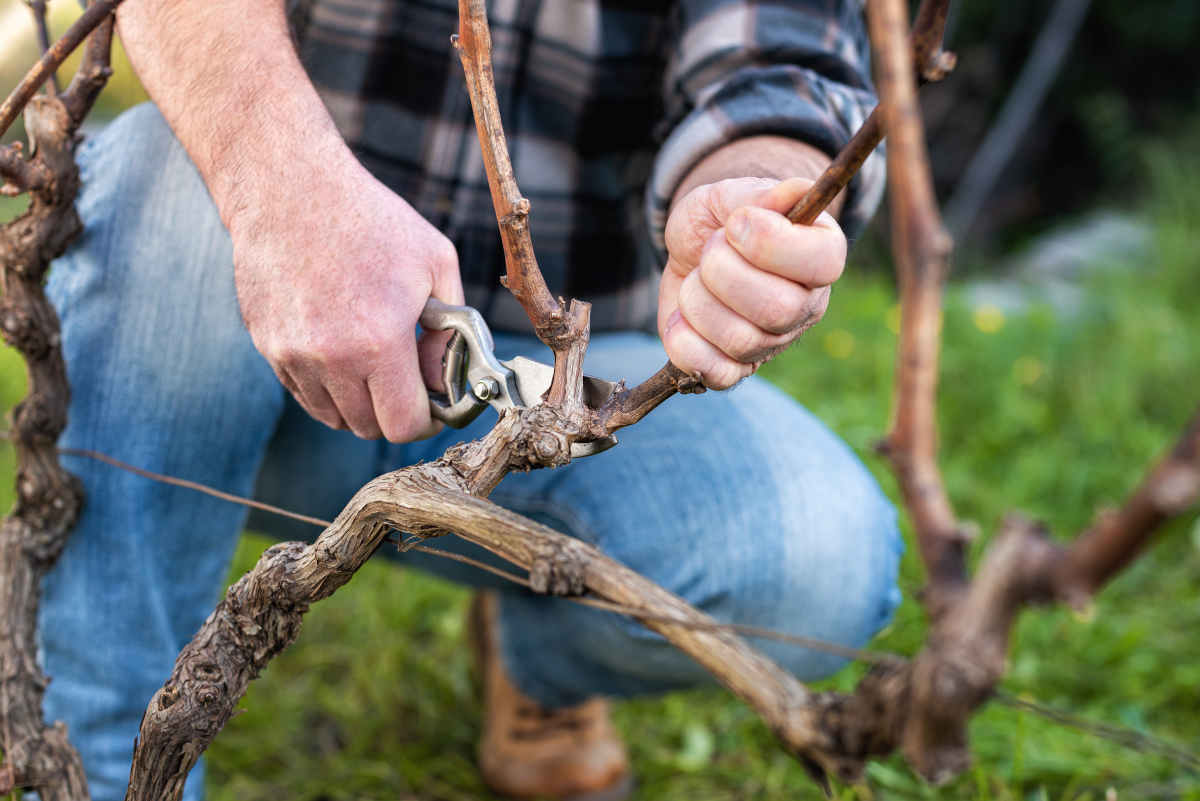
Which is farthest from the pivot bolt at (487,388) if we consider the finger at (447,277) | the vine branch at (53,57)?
the vine branch at (53,57)

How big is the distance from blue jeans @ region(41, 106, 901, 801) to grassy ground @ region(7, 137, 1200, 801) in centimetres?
31

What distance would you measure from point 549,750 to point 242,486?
2.42 ft

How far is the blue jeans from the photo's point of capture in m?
1.25

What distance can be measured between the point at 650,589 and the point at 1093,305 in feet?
12.1

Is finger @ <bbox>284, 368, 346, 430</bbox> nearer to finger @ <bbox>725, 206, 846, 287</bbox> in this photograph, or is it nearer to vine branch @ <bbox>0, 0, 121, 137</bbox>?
vine branch @ <bbox>0, 0, 121, 137</bbox>

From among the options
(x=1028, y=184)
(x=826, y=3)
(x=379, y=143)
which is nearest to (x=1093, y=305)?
(x=1028, y=184)

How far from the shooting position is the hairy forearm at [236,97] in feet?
3.30

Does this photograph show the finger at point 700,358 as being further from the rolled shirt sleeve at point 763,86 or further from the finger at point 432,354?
the rolled shirt sleeve at point 763,86

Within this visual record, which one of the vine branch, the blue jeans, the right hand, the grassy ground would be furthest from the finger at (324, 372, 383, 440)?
the grassy ground

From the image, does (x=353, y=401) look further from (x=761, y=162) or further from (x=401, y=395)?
(x=761, y=162)

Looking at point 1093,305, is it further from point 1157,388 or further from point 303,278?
point 303,278

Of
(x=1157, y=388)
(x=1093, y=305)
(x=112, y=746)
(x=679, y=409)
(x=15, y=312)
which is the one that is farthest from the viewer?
(x=1093, y=305)

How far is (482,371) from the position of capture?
963 mm

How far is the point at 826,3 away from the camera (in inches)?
53.9
